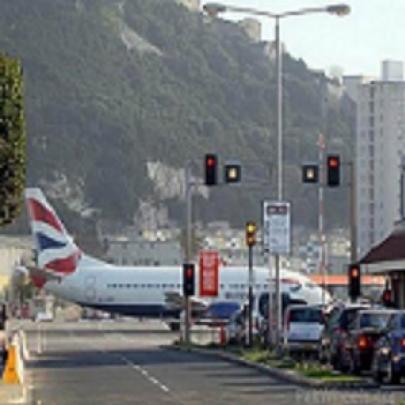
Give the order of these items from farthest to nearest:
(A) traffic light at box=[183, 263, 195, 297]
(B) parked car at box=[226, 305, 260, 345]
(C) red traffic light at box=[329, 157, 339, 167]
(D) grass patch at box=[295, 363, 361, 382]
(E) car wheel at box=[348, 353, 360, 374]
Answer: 1. (A) traffic light at box=[183, 263, 195, 297]
2. (B) parked car at box=[226, 305, 260, 345]
3. (C) red traffic light at box=[329, 157, 339, 167]
4. (E) car wheel at box=[348, 353, 360, 374]
5. (D) grass patch at box=[295, 363, 361, 382]

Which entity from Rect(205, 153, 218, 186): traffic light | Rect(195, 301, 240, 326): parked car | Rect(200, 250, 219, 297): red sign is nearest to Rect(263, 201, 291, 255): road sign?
Rect(205, 153, 218, 186): traffic light

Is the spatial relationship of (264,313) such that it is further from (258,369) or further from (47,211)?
(47,211)

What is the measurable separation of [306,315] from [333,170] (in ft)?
15.7

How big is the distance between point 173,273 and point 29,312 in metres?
39.7

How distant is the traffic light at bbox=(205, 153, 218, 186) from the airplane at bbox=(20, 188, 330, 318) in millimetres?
48914

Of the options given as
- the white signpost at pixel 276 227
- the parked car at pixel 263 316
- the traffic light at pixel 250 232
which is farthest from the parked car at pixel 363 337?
the traffic light at pixel 250 232

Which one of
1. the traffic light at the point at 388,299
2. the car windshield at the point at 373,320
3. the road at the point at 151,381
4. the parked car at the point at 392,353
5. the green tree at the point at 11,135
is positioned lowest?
the road at the point at 151,381

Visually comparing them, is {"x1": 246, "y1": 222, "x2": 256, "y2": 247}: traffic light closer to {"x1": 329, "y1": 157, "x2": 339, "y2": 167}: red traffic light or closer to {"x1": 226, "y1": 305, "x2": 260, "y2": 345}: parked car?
{"x1": 226, "y1": 305, "x2": 260, "y2": 345}: parked car

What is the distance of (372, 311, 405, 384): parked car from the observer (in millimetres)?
35094

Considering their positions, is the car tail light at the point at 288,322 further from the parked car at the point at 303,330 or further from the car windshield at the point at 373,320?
the car windshield at the point at 373,320

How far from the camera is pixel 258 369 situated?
46.7 m

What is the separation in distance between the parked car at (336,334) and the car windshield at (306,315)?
5.61 meters

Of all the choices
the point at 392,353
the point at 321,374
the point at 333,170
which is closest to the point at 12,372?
the point at 392,353

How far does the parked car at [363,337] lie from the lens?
40250mm
